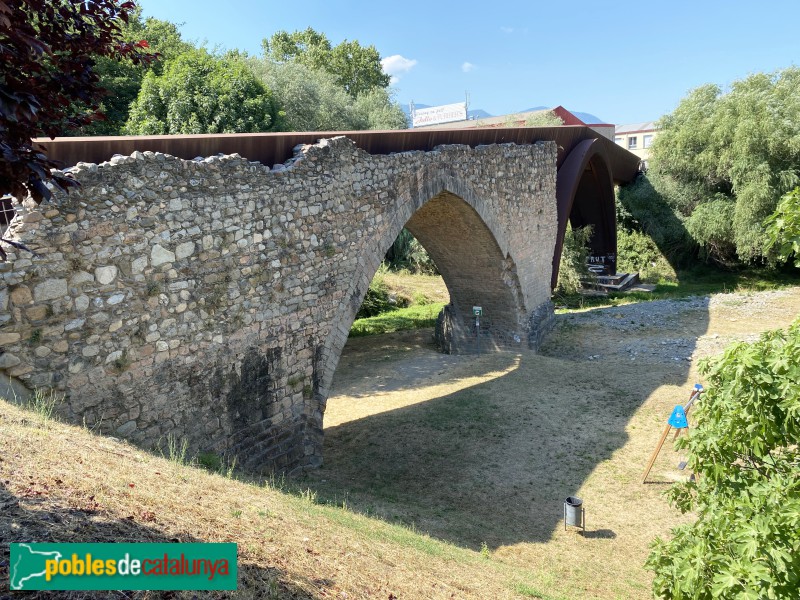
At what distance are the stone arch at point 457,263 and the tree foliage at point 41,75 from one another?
5.32 meters

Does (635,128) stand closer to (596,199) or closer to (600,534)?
(596,199)

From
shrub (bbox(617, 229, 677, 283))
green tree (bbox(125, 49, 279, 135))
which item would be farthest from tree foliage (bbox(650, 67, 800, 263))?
green tree (bbox(125, 49, 279, 135))

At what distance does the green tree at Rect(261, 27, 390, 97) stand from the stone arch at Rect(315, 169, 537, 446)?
1126 inches

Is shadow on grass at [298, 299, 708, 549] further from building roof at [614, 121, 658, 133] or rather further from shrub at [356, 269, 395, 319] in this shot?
building roof at [614, 121, 658, 133]

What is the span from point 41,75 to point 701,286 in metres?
24.7

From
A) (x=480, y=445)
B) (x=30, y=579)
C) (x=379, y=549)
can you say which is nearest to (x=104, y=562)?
(x=30, y=579)

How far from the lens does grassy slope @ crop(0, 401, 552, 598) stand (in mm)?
3430

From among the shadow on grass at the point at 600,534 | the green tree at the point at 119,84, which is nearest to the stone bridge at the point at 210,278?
the shadow on grass at the point at 600,534

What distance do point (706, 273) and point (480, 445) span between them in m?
19.6

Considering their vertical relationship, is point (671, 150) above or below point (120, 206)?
above

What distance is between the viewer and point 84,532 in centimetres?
330

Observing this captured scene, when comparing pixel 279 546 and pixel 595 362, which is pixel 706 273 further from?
pixel 279 546

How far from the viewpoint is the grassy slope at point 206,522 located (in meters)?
3.43

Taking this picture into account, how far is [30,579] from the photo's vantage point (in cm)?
279
